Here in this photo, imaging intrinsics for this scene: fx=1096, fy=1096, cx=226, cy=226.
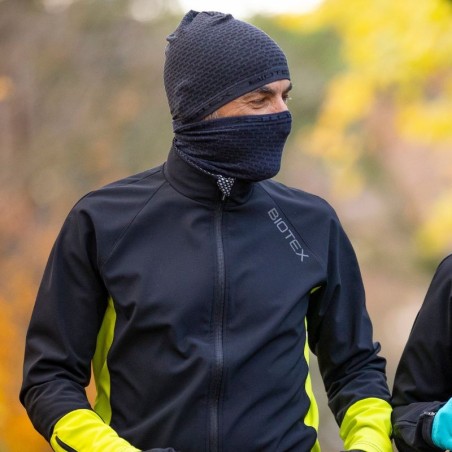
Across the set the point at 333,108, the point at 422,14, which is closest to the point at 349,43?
the point at 333,108

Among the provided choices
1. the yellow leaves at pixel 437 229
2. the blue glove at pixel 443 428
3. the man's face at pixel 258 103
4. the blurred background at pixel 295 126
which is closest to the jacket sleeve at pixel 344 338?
the blue glove at pixel 443 428

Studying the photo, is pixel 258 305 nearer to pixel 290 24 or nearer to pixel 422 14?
pixel 422 14

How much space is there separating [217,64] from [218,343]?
790 mm

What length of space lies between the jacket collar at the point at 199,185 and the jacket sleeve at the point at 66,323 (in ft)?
0.95

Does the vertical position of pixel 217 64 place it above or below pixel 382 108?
above

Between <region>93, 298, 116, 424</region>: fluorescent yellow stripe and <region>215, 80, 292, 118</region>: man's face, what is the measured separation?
0.64m

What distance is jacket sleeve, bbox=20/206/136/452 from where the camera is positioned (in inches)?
120

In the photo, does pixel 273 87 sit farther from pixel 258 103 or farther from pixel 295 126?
pixel 295 126

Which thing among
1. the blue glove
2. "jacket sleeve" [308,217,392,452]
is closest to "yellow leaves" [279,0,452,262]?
"jacket sleeve" [308,217,392,452]

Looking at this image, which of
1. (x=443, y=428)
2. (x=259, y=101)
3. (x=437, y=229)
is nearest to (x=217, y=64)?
(x=259, y=101)

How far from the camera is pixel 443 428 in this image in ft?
9.46

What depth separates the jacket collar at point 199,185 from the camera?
10.4 feet

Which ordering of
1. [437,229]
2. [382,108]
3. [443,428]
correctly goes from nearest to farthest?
[443,428] → [382,108] → [437,229]

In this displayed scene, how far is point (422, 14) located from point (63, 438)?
7.95 metres
